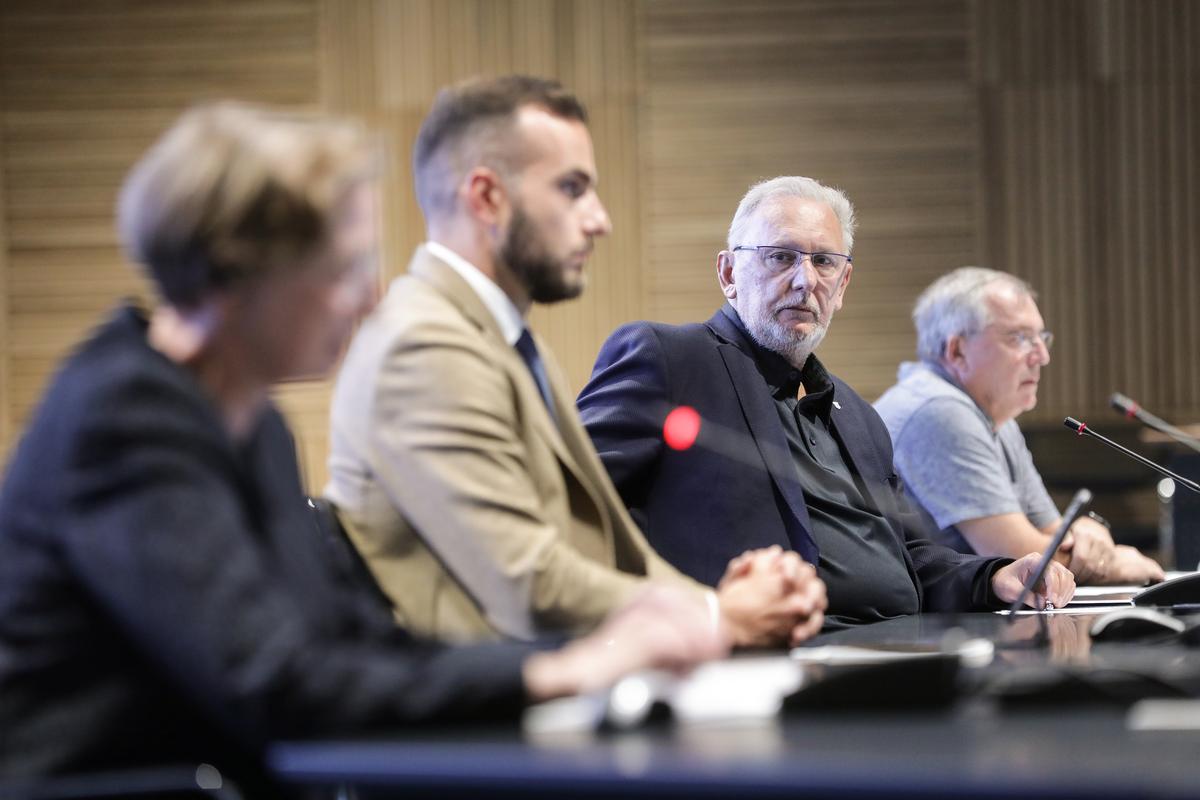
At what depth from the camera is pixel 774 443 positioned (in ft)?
9.52

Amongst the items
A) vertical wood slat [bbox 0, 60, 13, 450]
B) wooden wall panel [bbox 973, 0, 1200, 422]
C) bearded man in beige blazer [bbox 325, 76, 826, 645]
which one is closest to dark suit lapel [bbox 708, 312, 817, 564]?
bearded man in beige blazer [bbox 325, 76, 826, 645]

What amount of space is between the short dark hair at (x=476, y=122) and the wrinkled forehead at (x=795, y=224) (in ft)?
3.91

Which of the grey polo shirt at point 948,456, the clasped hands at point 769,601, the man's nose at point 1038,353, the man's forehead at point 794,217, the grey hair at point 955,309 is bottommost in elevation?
the grey polo shirt at point 948,456

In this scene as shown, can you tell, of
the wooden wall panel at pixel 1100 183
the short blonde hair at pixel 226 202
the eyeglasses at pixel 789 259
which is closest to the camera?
the short blonde hair at pixel 226 202

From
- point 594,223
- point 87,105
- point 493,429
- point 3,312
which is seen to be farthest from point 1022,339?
point 3,312

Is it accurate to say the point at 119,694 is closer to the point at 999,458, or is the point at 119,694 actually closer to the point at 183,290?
the point at 183,290

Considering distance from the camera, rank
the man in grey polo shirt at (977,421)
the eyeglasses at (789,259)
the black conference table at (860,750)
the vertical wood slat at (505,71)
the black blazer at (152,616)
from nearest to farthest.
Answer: the black conference table at (860,750) → the black blazer at (152,616) → the eyeglasses at (789,259) → the man in grey polo shirt at (977,421) → the vertical wood slat at (505,71)

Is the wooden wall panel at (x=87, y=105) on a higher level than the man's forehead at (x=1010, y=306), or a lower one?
higher

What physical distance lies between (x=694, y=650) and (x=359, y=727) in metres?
0.33

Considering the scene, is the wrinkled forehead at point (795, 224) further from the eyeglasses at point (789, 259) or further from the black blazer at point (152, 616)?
the black blazer at point (152, 616)

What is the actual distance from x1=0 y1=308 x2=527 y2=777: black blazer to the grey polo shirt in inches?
96.9

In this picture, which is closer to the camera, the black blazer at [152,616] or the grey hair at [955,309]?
the black blazer at [152,616]

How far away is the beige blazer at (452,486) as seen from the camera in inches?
68.9

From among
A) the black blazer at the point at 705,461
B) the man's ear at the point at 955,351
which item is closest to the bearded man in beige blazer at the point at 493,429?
the black blazer at the point at 705,461
